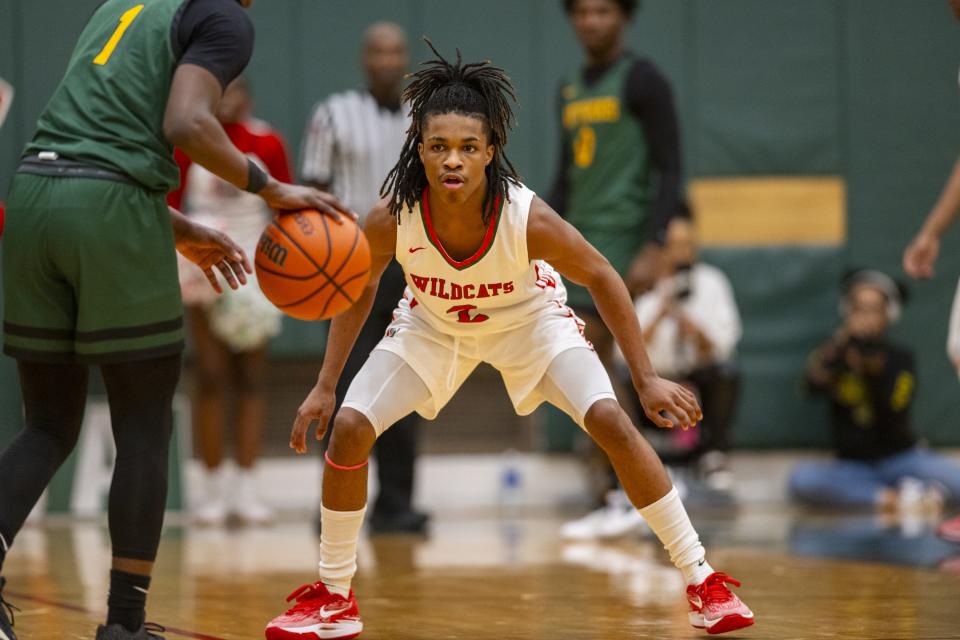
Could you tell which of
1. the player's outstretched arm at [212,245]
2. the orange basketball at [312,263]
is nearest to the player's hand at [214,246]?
the player's outstretched arm at [212,245]

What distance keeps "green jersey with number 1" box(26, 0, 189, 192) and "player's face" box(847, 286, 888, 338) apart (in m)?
5.39

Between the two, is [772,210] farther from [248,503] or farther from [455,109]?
[455,109]

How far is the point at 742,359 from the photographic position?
8609 mm

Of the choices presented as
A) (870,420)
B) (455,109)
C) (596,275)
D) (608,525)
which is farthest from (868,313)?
(455,109)

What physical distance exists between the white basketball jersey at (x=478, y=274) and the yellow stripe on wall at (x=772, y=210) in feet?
16.1

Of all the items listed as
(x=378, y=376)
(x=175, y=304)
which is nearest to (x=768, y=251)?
(x=378, y=376)

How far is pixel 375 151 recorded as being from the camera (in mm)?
6695

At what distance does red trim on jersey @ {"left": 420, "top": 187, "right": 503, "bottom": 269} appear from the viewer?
148 inches

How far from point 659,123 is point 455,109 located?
2929 mm

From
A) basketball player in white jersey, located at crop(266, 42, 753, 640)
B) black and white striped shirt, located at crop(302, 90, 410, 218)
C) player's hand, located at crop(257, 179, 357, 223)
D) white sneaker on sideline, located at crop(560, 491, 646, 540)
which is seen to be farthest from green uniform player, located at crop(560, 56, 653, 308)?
player's hand, located at crop(257, 179, 357, 223)

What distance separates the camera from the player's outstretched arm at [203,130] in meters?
3.24

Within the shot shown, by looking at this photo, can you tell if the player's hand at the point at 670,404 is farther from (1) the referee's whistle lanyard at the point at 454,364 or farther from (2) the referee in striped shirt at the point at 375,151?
(2) the referee in striped shirt at the point at 375,151

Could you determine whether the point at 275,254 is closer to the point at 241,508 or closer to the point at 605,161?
the point at 605,161

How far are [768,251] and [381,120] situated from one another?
3.00 meters
